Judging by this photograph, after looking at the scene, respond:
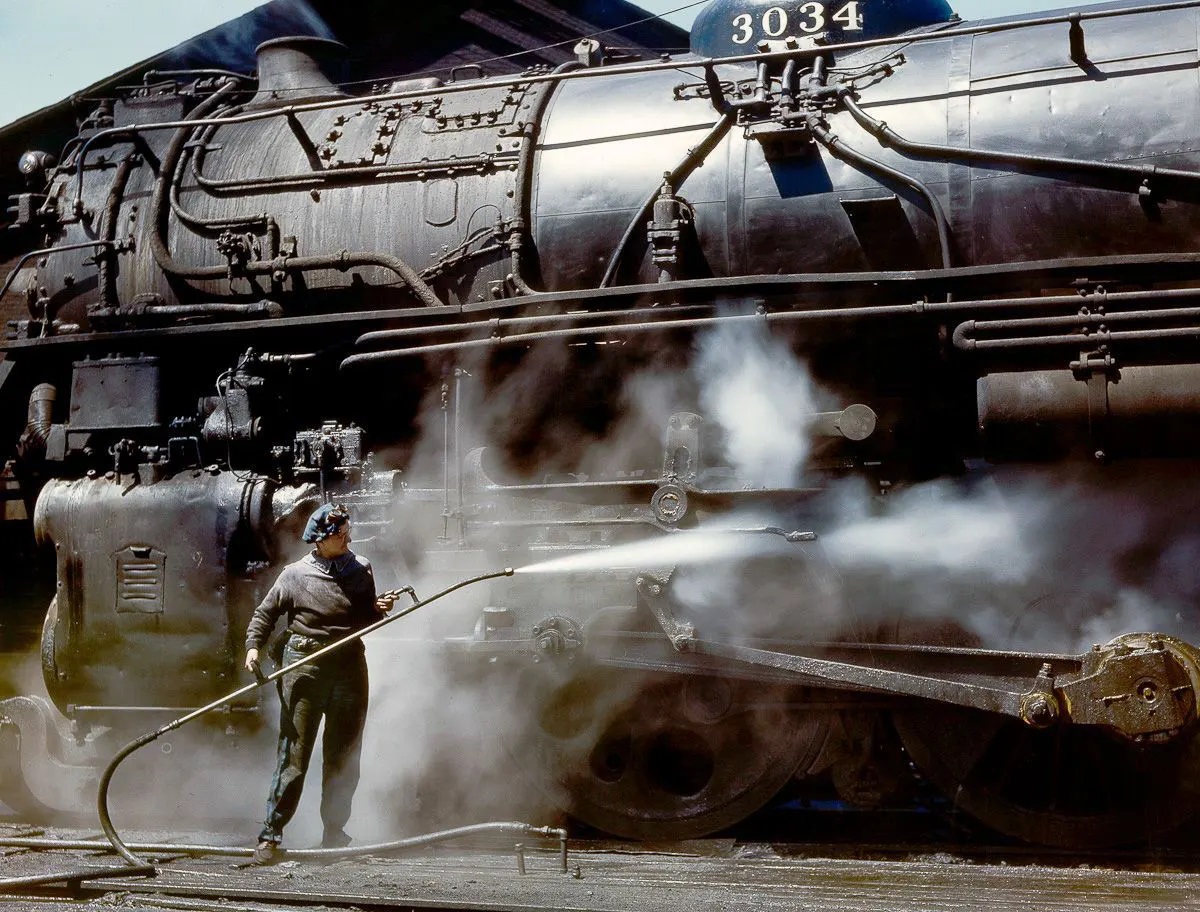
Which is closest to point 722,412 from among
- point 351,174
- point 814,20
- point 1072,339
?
point 1072,339

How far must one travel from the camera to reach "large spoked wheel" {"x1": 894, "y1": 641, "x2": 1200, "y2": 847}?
4367 millimetres

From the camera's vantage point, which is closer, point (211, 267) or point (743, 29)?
point (743, 29)

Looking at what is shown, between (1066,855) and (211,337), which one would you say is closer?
(1066,855)

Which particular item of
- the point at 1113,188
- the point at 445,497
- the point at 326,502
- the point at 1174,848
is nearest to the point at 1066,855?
the point at 1174,848

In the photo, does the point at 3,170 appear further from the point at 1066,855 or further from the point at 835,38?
the point at 1066,855

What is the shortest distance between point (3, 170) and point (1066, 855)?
810 cm

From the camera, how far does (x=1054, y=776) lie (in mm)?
4598

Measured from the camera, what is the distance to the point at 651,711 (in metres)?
4.88

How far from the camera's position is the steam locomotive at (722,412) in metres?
4.37

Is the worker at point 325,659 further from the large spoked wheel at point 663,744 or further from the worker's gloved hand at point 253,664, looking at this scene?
the large spoked wheel at point 663,744

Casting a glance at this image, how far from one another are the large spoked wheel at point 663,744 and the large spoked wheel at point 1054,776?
45cm

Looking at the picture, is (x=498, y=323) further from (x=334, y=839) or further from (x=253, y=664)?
(x=334, y=839)

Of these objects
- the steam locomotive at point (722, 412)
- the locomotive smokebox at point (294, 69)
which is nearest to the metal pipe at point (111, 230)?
the steam locomotive at point (722, 412)

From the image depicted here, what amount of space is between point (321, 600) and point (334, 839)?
2.95ft
